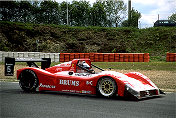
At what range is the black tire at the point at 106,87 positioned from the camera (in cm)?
712

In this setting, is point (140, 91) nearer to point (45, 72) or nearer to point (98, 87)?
point (98, 87)

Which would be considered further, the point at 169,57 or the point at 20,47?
the point at 20,47

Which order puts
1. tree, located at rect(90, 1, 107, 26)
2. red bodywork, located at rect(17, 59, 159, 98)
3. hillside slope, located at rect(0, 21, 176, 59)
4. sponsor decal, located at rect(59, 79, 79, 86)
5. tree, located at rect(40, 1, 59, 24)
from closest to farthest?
red bodywork, located at rect(17, 59, 159, 98) → sponsor decal, located at rect(59, 79, 79, 86) → hillside slope, located at rect(0, 21, 176, 59) → tree, located at rect(40, 1, 59, 24) → tree, located at rect(90, 1, 107, 26)

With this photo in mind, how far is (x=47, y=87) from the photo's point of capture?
8273 millimetres

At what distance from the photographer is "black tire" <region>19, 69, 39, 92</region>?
847 cm

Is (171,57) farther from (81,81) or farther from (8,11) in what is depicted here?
(8,11)

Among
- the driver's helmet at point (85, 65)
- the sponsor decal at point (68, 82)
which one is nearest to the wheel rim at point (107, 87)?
the sponsor decal at point (68, 82)

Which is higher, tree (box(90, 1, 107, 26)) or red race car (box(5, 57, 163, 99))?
tree (box(90, 1, 107, 26))

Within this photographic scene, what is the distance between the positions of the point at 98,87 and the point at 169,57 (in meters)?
19.8

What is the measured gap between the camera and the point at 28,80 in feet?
28.2

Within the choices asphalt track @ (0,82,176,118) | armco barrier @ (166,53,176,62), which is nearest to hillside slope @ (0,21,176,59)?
armco barrier @ (166,53,176,62)

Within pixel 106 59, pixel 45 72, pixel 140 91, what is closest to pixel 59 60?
pixel 106 59

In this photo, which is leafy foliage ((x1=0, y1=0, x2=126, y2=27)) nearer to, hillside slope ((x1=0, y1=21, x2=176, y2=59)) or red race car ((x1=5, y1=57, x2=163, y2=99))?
hillside slope ((x1=0, y1=21, x2=176, y2=59))

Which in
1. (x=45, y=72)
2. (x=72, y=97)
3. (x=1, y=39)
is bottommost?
(x=72, y=97)
